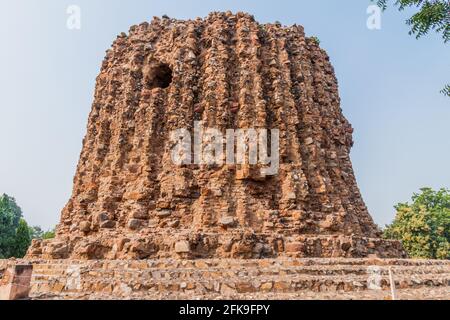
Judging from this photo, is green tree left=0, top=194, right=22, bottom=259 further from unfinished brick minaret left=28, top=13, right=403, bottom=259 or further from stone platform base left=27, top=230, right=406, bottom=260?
stone platform base left=27, top=230, right=406, bottom=260

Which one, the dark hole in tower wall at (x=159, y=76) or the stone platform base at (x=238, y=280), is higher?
the dark hole in tower wall at (x=159, y=76)

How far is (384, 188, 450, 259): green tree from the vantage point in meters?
21.4

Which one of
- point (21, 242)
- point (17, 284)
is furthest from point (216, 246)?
point (21, 242)

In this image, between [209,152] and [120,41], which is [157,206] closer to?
[209,152]

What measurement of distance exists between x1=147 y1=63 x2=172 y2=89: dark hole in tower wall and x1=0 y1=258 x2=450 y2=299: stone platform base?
720cm

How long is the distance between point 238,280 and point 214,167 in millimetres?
4480

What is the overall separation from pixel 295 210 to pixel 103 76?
10016 millimetres

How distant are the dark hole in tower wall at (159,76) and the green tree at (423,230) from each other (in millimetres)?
19275

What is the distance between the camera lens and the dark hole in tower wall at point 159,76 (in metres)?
11.9

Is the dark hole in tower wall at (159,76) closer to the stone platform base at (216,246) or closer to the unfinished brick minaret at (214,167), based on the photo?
the unfinished brick minaret at (214,167)

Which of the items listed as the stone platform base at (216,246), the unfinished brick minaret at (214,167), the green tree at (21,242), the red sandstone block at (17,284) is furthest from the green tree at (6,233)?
the red sandstone block at (17,284)

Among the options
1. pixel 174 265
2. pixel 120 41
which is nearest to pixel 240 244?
pixel 174 265

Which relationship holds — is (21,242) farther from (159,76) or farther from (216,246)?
(216,246)

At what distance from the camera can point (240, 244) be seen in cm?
757
